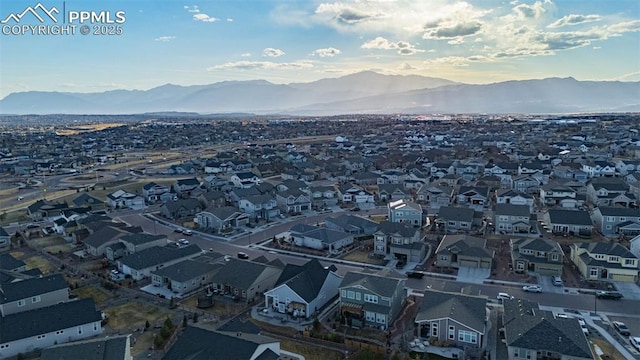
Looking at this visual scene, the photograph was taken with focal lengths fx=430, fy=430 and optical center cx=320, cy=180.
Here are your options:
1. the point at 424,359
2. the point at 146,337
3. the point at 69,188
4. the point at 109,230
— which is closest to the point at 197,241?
the point at 109,230

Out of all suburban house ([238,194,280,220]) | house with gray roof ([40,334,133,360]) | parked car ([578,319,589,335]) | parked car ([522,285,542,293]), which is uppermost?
suburban house ([238,194,280,220])

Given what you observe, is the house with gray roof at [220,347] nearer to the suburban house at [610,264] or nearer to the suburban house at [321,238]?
the suburban house at [321,238]

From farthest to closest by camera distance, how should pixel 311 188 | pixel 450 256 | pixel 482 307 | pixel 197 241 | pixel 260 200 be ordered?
pixel 311 188
pixel 260 200
pixel 197 241
pixel 450 256
pixel 482 307

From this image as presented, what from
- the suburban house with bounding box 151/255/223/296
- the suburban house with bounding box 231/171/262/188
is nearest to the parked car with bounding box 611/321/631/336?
the suburban house with bounding box 151/255/223/296

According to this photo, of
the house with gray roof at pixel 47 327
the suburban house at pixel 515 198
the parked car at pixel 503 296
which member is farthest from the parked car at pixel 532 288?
the house with gray roof at pixel 47 327

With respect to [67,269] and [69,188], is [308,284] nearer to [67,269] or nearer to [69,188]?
[67,269]

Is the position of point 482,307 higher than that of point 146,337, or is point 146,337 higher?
point 482,307

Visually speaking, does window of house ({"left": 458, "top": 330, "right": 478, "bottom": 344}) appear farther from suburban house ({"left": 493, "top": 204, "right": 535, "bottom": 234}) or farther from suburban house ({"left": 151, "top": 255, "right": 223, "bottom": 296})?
suburban house ({"left": 493, "top": 204, "right": 535, "bottom": 234})

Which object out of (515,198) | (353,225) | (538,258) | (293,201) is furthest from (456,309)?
(515,198)
